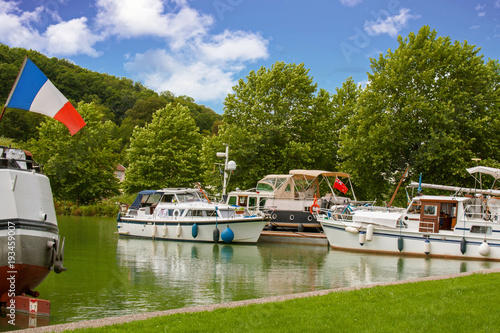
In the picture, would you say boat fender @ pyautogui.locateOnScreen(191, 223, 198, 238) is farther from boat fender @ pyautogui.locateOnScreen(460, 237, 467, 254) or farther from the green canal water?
boat fender @ pyautogui.locateOnScreen(460, 237, 467, 254)

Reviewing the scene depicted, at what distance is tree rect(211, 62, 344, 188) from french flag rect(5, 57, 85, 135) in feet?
96.1

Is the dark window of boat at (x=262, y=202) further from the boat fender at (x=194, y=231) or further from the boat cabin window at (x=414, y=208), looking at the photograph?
the boat cabin window at (x=414, y=208)

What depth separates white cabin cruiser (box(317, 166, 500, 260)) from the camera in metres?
25.4

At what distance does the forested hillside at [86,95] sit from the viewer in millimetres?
82375

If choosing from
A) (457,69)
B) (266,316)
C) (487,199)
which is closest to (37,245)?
(266,316)

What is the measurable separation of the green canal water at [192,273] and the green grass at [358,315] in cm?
345

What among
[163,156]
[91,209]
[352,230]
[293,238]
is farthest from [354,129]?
[91,209]

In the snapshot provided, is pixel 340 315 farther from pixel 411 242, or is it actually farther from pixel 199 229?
pixel 199 229

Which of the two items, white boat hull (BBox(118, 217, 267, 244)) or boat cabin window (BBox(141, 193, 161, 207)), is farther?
boat cabin window (BBox(141, 193, 161, 207))

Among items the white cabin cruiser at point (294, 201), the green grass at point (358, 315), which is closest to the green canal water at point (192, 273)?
the green grass at point (358, 315)

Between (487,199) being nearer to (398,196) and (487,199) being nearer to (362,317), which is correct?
(398,196)

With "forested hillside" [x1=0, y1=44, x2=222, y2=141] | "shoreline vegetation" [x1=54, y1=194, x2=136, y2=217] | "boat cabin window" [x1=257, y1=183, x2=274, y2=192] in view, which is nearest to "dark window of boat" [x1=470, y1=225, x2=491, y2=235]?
"boat cabin window" [x1=257, y1=183, x2=274, y2=192]

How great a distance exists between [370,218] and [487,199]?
597 cm

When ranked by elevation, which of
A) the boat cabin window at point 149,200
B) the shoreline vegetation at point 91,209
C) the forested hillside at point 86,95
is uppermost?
the forested hillside at point 86,95
